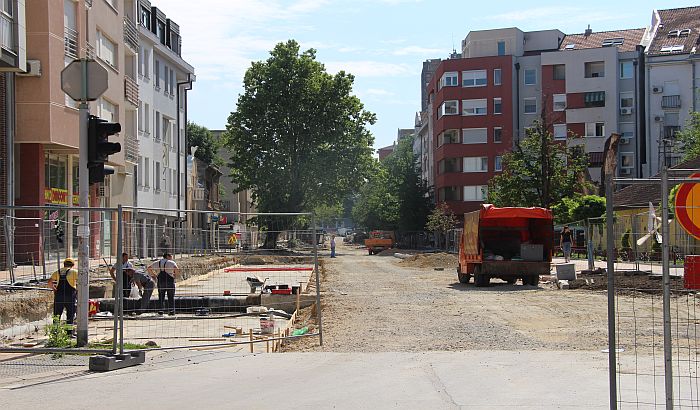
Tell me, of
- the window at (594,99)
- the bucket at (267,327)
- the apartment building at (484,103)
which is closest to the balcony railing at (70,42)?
the bucket at (267,327)

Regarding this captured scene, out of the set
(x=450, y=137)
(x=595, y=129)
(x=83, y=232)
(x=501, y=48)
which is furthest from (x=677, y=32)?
(x=83, y=232)

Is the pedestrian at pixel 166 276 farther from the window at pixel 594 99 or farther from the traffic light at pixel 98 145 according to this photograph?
the window at pixel 594 99

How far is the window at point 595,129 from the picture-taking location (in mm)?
75812

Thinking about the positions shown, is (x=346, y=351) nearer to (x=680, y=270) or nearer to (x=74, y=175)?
(x=680, y=270)

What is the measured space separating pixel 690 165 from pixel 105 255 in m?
38.6

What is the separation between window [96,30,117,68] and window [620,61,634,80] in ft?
172

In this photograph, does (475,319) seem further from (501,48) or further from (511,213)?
(501,48)

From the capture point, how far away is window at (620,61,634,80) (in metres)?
75.2

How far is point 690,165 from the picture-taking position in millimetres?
44562

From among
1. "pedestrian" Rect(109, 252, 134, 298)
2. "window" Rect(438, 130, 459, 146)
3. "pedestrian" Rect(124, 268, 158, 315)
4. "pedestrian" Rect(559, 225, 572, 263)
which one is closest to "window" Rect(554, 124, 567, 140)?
"window" Rect(438, 130, 459, 146)

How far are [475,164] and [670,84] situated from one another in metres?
19.3

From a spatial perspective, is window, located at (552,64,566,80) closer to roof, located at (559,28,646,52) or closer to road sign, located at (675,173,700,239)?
roof, located at (559,28,646,52)

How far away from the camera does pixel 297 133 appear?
73.7 meters

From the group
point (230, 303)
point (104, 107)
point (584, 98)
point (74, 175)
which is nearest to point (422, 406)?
point (230, 303)
